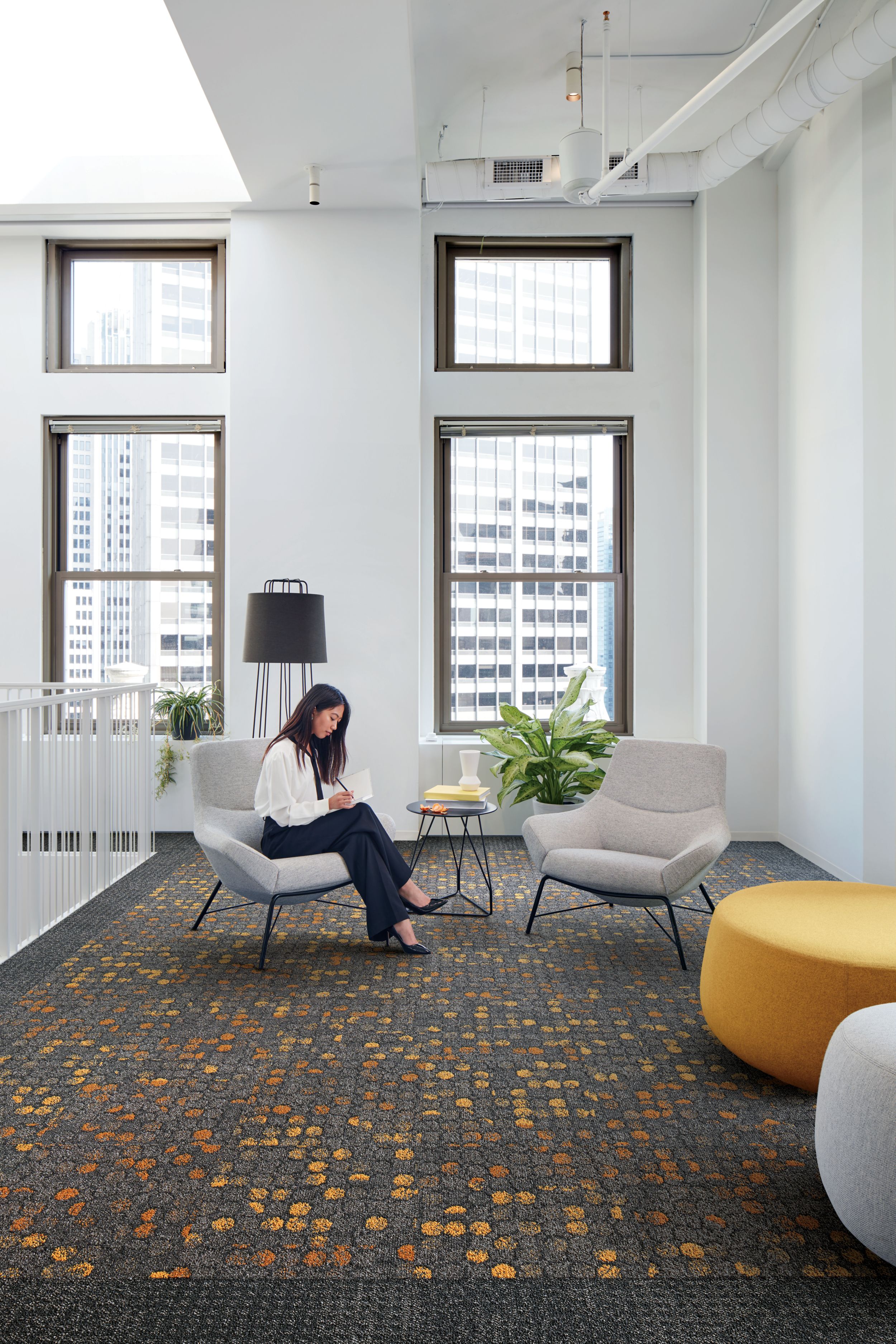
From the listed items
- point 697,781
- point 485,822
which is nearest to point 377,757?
point 485,822

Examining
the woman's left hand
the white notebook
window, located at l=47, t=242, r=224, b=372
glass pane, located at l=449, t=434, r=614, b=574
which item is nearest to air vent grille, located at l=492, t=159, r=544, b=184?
glass pane, located at l=449, t=434, r=614, b=574

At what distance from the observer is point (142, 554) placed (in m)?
6.19

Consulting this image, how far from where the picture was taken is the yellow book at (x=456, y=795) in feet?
13.7

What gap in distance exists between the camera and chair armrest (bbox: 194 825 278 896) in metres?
3.37

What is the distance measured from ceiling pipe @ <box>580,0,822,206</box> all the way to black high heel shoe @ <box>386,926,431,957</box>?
148 inches

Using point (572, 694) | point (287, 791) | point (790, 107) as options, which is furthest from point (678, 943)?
point (790, 107)

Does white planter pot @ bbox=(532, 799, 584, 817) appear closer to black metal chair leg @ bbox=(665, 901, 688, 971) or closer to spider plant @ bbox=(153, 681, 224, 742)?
black metal chair leg @ bbox=(665, 901, 688, 971)

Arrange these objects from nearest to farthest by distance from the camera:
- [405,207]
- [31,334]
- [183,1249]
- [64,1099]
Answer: [183,1249], [64,1099], [405,207], [31,334]

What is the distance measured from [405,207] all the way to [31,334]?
107 inches

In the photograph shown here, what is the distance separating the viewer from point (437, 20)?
4.32 meters

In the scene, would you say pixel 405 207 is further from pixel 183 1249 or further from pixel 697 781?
pixel 183 1249

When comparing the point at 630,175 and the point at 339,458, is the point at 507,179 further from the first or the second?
the point at 339,458

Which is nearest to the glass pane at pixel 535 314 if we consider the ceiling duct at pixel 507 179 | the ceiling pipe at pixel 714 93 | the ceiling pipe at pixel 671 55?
the ceiling duct at pixel 507 179

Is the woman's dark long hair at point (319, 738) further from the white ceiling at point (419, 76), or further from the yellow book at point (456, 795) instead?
the white ceiling at point (419, 76)
